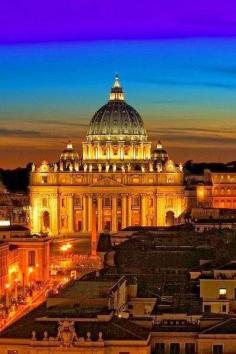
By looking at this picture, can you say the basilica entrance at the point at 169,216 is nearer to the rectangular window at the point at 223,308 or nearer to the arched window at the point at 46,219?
the arched window at the point at 46,219

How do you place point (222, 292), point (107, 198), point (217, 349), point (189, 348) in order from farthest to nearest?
1. point (107, 198)
2. point (222, 292)
3. point (189, 348)
4. point (217, 349)

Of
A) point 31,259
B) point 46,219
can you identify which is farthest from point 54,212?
point 31,259

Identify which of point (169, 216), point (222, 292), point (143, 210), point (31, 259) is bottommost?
point (222, 292)

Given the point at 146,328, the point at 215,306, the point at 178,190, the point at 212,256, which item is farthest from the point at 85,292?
the point at 178,190

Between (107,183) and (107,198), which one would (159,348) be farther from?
(107,198)

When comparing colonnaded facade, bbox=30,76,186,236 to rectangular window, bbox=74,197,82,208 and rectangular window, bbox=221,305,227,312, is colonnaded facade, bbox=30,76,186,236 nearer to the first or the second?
rectangular window, bbox=74,197,82,208

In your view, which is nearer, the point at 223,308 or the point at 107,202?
the point at 223,308

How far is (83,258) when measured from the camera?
4656 inches

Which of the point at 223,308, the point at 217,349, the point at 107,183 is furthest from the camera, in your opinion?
the point at 107,183

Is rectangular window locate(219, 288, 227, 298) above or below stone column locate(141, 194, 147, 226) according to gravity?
below

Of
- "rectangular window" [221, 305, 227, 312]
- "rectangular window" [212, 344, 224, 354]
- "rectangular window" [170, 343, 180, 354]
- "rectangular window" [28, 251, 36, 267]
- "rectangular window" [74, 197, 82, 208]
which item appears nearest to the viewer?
"rectangular window" [212, 344, 224, 354]

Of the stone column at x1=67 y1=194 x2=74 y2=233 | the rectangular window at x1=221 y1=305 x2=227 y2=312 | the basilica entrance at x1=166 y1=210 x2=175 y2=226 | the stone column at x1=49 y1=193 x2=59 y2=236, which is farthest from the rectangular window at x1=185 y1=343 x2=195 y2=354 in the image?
the stone column at x1=67 y1=194 x2=74 y2=233

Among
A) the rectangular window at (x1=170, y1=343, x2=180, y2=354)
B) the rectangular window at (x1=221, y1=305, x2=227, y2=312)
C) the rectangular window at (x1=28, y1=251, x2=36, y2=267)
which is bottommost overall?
the rectangular window at (x1=170, y1=343, x2=180, y2=354)

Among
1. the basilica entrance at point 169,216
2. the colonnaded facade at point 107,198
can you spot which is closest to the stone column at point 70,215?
the colonnaded facade at point 107,198
